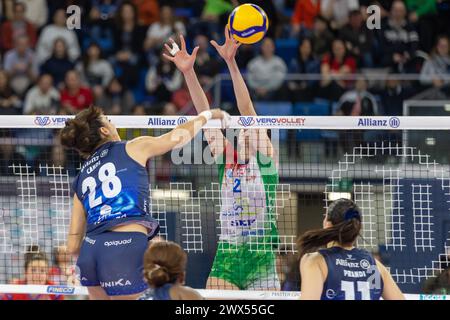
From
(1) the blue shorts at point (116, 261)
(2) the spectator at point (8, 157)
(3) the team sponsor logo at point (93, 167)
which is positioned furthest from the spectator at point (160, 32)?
(1) the blue shorts at point (116, 261)

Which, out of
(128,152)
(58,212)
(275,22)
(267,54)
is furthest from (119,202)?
(275,22)

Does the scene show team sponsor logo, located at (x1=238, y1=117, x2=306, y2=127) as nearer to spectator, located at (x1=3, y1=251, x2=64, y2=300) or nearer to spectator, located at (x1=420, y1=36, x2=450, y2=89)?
spectator, located at (x1=3, y1=251, x2=64, y2=300)

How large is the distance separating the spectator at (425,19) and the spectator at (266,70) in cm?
232

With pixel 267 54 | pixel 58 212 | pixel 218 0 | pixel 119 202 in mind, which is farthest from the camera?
pixel 218 0

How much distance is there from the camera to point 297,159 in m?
13.4

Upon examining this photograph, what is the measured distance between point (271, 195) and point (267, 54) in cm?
741

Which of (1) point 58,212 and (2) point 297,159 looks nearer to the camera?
(1) point 58,212

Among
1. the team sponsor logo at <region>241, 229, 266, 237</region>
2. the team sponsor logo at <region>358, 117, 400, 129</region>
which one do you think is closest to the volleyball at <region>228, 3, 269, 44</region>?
the team sponsor logo at <region>358, 117, 400, 129</region>

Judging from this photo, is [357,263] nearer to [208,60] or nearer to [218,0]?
[208,60]

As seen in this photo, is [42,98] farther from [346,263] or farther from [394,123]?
[346,263]

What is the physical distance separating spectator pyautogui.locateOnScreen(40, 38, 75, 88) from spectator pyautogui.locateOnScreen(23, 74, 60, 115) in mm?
408

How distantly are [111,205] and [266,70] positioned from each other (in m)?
8.98

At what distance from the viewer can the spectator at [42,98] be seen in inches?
652

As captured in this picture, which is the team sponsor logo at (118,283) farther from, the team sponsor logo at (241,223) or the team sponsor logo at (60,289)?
the team sponsor logo at (241,223)
